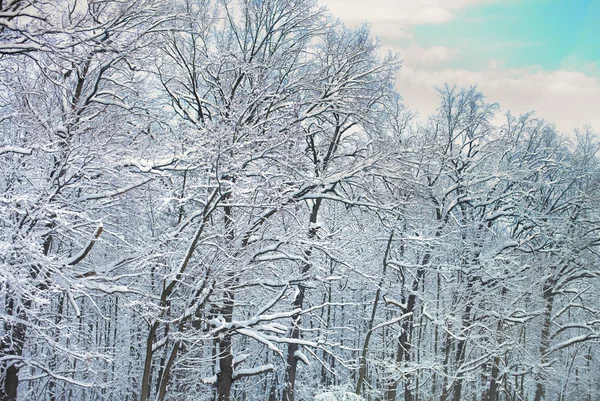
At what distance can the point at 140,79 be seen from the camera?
1113cm

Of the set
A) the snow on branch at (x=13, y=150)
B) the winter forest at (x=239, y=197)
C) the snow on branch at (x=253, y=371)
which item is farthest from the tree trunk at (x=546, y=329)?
the snow on branch at (x=13, y=150)

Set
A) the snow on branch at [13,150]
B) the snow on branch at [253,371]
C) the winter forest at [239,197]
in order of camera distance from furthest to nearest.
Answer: the snow on branch at [253,371]
the winter forest at [239,197]
the snow on branch at [13,150]

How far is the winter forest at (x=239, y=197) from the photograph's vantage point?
23.1ft

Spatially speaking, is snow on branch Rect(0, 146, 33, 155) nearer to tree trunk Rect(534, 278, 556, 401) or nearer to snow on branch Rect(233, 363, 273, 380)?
snow on branch Rect(233, 363, 273, 380)

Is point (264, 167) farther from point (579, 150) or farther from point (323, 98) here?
point (579, 150)

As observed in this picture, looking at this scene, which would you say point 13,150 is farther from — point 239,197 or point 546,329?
point 546,329

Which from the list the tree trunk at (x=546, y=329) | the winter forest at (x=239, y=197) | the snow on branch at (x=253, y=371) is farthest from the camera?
the tree trunk at (x=546, y=329)

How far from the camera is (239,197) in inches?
343

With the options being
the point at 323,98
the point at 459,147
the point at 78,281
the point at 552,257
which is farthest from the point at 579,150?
the point at 78,281

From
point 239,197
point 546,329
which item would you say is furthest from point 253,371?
point 546,329

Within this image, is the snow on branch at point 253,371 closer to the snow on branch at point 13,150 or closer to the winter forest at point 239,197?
the winter forest at point 239,197

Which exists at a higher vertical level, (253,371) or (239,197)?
(239,197)

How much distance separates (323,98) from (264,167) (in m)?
3.02

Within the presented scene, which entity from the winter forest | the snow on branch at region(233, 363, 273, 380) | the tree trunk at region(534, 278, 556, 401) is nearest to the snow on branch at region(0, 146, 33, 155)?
the winter forest
